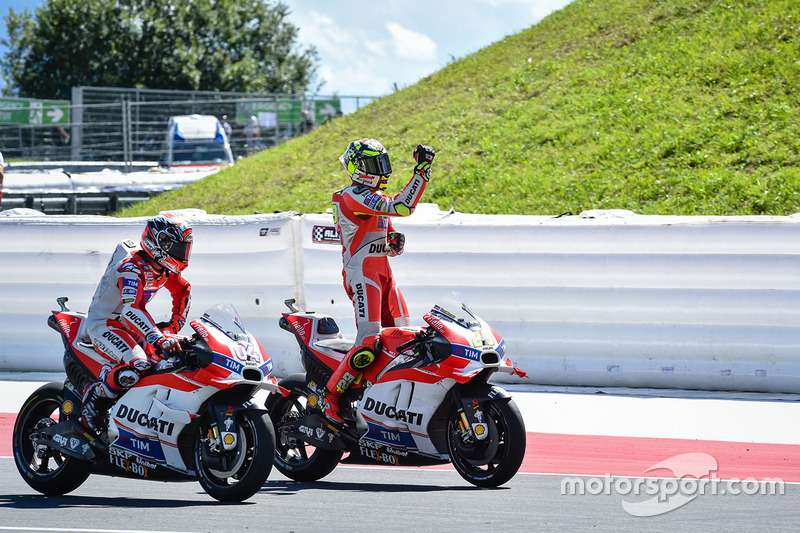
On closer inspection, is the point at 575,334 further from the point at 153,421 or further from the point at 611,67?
the point at 611,67

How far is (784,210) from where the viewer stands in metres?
13.2

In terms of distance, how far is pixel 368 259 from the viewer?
7.29m

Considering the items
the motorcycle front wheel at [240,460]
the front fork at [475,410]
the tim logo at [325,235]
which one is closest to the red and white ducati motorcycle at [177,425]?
the motorcycle front wheel at [240,460]

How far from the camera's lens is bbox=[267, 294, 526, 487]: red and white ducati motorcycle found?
20.6ft

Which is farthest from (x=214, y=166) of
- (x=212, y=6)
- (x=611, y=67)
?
(x=212, y=6)

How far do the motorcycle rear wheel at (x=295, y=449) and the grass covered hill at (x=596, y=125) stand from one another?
27.1 feet

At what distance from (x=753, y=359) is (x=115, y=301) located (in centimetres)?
611

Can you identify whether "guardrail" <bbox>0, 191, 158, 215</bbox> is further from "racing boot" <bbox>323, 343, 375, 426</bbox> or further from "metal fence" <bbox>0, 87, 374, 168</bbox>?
"racing boot" <bbox>323, 343, 375, 426</bbox>

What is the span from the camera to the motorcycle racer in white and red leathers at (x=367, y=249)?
7.00 metres

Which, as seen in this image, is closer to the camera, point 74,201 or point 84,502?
point 84,502

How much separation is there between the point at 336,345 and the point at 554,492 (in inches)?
74.2

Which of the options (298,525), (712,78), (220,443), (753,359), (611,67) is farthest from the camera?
(611,67)

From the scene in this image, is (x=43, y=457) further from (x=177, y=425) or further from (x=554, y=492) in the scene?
(x=554, y=492)

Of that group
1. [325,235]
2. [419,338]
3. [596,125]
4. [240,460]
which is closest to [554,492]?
[419,338]
